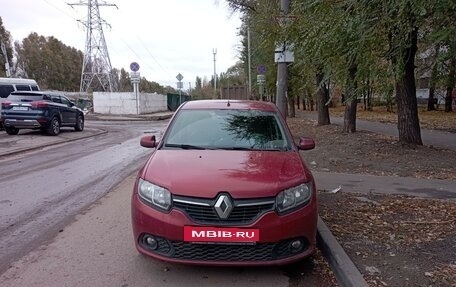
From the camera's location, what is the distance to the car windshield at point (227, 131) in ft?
16.8

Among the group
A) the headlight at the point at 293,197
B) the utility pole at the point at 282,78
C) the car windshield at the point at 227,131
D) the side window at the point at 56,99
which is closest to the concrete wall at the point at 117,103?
the side window at the point at 56,99

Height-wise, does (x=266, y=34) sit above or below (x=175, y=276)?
above

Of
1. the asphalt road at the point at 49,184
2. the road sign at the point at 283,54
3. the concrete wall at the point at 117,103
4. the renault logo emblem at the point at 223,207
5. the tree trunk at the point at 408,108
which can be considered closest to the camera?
the renault logo emblem at the point at 223,207

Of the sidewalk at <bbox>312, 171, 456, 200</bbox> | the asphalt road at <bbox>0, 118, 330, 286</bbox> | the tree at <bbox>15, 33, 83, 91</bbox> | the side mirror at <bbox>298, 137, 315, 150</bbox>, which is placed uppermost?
the tree at <bbox>15, 33, 83, 91</bbox>

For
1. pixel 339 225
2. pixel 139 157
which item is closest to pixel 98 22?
pixel 139 157

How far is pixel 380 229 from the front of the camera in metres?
5.31

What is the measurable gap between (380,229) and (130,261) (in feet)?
9.52

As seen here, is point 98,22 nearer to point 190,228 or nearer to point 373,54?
point 373,54

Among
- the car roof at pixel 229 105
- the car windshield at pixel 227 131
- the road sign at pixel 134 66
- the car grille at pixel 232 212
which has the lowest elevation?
the car grille at pixel 232 212

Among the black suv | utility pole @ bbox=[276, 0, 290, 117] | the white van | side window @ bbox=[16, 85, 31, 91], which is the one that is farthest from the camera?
side window @ bbox=[16, 85, 31, 91]

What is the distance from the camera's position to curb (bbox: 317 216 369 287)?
3.90 m

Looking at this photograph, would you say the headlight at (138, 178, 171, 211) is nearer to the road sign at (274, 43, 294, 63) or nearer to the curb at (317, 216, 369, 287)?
the curb at (317, 216, 369, 287)

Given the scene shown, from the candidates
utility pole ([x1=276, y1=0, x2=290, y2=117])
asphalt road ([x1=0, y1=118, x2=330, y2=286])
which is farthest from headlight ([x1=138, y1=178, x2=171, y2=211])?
utility pole ([x1=276, y1=0, x2=290, y2=117])

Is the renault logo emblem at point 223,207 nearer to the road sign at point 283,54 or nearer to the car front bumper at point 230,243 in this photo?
the car front bumper at point 230,243
